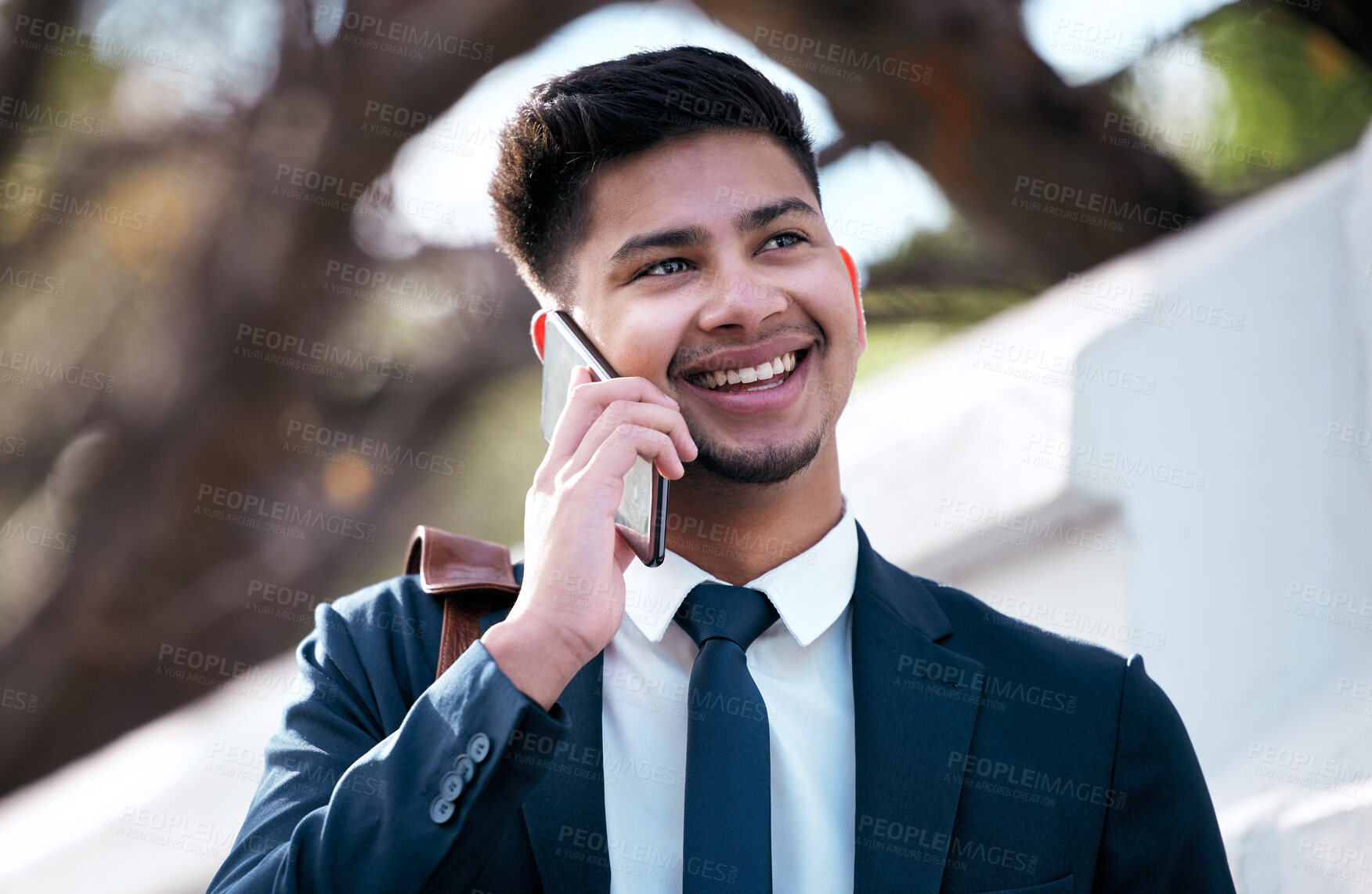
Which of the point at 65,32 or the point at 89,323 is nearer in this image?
the point at 65,32

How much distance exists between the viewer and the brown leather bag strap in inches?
88.1

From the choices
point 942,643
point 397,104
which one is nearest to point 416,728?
point 942,643

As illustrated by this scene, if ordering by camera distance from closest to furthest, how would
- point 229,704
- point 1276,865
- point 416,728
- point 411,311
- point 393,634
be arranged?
point 416,728 < point 393,634 < point 1276,865 < point 229,704 < point 411,311

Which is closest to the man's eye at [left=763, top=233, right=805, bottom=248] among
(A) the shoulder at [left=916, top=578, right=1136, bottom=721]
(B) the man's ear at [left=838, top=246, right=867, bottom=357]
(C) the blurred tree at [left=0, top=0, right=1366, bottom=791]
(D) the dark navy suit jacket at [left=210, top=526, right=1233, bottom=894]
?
(B) the man's ear at [left=838, top=246, right=867, bottom=357]

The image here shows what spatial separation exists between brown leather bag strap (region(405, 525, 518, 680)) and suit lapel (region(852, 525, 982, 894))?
2.42 feet

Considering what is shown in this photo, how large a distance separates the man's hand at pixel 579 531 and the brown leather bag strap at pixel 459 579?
0.23 m

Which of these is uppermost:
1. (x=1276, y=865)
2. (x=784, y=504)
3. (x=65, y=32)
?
(x=65, y=32)

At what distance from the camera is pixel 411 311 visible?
6719 mm

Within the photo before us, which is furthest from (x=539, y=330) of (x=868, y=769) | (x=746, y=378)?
(x=868, y=769)

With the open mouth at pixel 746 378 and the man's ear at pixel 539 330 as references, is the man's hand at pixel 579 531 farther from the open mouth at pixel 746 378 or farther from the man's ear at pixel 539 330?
the man's ear at pixel 539 330

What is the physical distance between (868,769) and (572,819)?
56 centimetres

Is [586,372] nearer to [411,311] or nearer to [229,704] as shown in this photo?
[229,704]

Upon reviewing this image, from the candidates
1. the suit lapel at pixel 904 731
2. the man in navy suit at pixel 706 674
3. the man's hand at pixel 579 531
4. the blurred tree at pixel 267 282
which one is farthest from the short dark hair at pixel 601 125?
the blurred tree at pixel 267 282

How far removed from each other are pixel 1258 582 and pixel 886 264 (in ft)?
10.7
